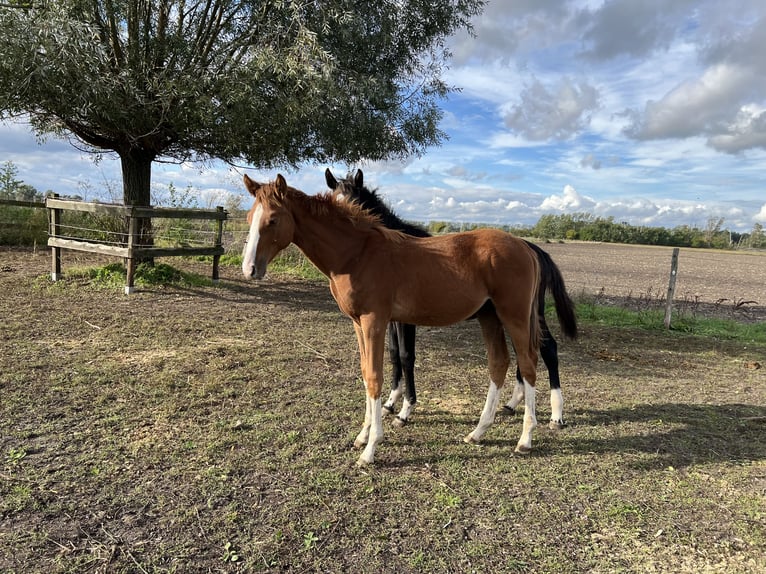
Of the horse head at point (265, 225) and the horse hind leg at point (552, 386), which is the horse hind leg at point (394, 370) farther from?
the horse head at point (265, 225)

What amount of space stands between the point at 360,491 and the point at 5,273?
967 cm

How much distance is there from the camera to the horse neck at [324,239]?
3.11m

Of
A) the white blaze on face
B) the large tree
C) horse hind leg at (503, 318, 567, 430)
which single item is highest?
the large tree

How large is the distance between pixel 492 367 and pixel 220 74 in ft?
19.6

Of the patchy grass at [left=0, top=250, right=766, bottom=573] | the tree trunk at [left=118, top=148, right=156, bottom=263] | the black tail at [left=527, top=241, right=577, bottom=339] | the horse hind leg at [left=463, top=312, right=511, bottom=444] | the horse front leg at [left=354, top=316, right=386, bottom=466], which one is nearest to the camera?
the patchy grass at [left=0, top=250, right=766, bottom=573]

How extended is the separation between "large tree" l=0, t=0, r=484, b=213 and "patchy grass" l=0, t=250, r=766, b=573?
3.42m

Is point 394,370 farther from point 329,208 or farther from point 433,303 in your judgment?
point 329,208

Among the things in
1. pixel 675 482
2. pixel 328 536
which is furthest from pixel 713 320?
pixel 328 536

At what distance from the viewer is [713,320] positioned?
8.79m

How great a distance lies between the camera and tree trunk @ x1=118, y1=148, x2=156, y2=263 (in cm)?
857

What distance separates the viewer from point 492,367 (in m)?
3.64

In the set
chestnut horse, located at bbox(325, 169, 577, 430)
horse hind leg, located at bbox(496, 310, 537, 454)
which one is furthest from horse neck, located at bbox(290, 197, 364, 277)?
horse hind leg, located at bbox(496, 310, 537, 454)

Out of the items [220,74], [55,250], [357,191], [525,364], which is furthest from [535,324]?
[55,250]

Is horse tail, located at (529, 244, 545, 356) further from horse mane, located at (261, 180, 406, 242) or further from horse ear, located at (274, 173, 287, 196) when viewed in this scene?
horse ear, located at (274, 173, 287, 196)
